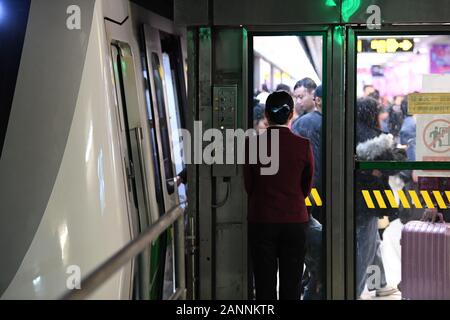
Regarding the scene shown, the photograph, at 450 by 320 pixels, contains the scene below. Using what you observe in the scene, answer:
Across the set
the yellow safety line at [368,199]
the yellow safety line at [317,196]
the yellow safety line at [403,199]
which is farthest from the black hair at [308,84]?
the yellow safety line at [403,199]

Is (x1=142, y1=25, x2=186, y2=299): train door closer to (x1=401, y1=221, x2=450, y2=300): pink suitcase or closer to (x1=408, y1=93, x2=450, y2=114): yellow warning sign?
(x1=401, y1=221, x2=450, y2=300): pink suitcase

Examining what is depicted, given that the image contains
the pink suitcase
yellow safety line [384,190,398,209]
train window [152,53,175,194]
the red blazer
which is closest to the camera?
the red blazer

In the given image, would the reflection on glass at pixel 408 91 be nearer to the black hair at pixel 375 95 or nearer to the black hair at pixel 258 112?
the black hair at pixel 375 95

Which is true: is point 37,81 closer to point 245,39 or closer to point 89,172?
point 89,172

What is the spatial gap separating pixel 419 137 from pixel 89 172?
99.5 inches

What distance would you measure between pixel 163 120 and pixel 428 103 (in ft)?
6.87

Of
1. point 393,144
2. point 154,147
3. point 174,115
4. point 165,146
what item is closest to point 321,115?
point 393,144

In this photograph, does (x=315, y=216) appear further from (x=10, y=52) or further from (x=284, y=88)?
(x=10, y=52)

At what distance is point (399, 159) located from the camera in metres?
6.05

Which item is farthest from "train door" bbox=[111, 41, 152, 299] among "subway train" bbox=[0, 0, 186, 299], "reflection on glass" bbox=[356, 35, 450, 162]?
"reflection on glass" bbox=[356, 35, 450, 162]

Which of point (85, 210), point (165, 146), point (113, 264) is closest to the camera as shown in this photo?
point (113, 264)

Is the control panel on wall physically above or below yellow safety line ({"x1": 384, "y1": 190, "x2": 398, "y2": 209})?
above

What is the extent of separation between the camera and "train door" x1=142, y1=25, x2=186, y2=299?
495cm
